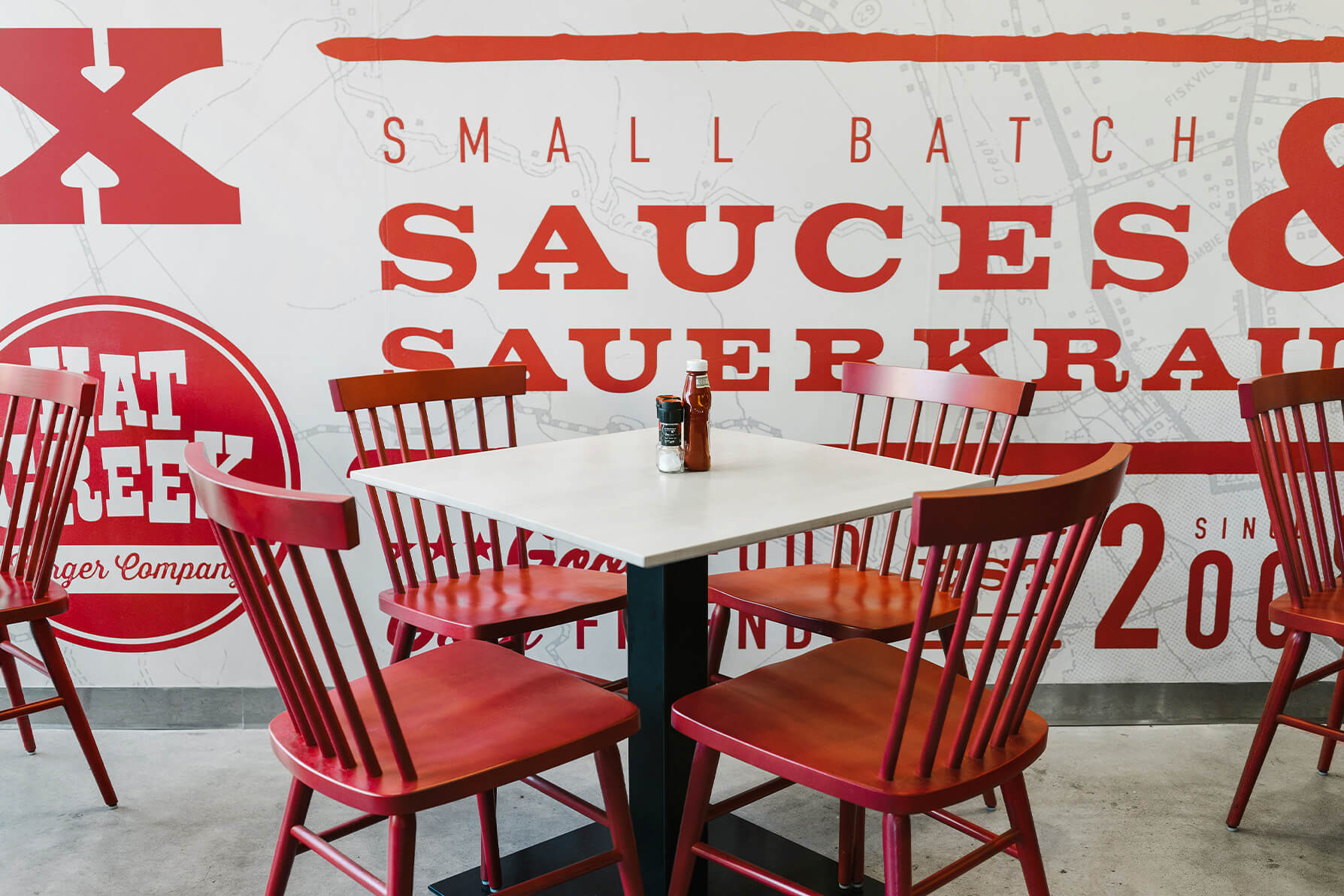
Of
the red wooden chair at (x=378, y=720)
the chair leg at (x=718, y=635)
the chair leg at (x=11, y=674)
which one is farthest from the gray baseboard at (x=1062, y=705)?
the red wooden chair at (x=378, y=720)

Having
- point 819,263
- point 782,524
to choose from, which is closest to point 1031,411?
point 819,263

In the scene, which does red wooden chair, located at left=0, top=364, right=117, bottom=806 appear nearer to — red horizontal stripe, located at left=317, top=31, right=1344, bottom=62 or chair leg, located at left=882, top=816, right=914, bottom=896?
red horizontal stripe, located at left=317, top=31, right=1344, bottom=62

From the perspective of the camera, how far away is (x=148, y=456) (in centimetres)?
296

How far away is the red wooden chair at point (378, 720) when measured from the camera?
1391 millimetres

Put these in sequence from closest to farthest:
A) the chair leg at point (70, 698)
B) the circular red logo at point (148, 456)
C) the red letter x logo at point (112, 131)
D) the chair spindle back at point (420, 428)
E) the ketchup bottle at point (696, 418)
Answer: the ketchup bottle at point (696, 418), the chair spindle back at point (420, 428), the chair leg at point (70, 698), the red letter x logo at point (112, 131), the circular red logo at point (148, 456)

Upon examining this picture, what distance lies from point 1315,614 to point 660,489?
58.9 inches

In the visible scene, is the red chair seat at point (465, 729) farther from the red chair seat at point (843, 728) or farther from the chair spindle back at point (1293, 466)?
the chair spindle back at point (1293, 466)

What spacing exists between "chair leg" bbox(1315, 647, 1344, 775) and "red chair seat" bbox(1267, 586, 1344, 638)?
31 centimetres

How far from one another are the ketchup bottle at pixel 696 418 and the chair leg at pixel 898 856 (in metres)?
0.78

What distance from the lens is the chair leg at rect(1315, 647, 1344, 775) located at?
8.84 ft

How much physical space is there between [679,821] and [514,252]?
1.60m

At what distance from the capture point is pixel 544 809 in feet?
8.68

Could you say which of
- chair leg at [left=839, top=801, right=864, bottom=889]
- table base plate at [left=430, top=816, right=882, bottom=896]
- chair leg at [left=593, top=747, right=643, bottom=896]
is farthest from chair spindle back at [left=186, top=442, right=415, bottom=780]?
chair leg at [left=839, top=801, right=864, bottom=889]

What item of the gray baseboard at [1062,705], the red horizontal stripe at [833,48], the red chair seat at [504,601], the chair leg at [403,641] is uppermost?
the red horizontal stripe at [833,48]
